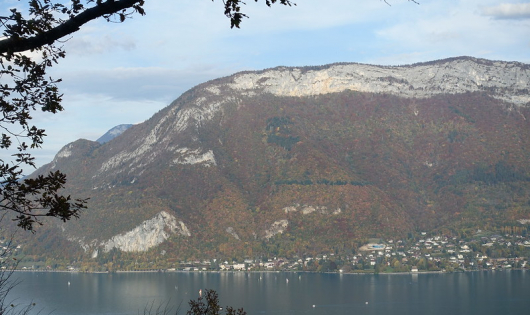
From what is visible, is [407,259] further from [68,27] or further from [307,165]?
[68,27]

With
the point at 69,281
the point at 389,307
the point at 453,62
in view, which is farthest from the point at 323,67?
the point at 389,307

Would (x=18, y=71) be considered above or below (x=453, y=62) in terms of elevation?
below

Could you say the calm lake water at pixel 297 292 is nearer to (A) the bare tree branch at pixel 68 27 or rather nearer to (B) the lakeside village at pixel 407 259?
Result: (B) the lakeside village at pixel 407 259

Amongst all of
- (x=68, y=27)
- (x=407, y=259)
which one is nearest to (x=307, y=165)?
(x=407, y=259)

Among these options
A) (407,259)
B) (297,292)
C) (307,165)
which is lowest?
(297,292)

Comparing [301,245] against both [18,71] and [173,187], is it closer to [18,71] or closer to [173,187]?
[173,187]

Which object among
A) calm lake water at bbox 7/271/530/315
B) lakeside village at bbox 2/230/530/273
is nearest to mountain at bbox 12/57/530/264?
lakeside village at bbox 2/230/530/273
